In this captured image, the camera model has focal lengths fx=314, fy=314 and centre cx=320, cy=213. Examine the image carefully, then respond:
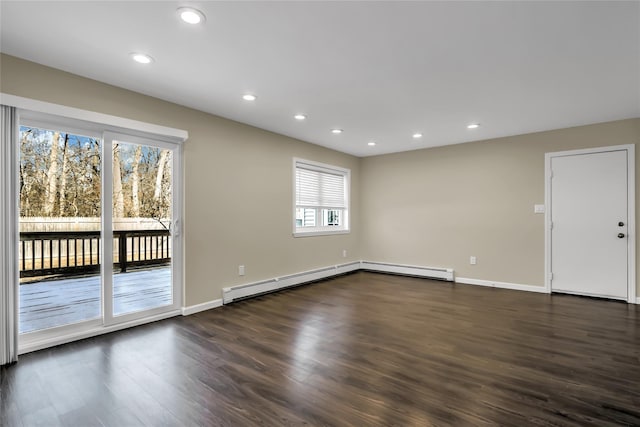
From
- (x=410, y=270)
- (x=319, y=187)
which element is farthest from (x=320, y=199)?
(x=410, y=270)

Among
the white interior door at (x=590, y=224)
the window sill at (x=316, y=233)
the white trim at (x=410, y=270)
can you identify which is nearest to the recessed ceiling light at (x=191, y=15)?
the window sill at (x=316, y=233)

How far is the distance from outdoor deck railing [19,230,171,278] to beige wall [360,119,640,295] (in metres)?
4.32

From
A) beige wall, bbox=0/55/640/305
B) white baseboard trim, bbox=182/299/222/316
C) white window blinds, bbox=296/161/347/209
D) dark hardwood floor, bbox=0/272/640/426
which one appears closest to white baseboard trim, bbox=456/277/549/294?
beige wall, bbox=0/55/640/305

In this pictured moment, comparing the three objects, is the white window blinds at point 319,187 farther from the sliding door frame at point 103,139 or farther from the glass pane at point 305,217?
the sliding door frame at point 103,139

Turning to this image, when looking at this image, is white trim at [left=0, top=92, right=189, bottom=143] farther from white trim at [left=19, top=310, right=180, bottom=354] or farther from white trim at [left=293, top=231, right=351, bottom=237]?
white trim at [left=293, top=231, right=351, bottom=237]

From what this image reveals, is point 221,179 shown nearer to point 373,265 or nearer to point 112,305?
point 112,305

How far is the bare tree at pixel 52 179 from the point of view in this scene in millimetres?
2912

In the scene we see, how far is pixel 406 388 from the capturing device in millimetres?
2154

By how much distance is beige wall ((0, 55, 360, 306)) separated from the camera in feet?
9.58

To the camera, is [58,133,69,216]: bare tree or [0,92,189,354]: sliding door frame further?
[58,133,69,216]: bare tree

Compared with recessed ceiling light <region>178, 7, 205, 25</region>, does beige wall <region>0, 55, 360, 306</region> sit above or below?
below

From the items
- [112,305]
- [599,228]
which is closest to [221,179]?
[112,305]

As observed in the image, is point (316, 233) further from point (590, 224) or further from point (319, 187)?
point (590, 224)

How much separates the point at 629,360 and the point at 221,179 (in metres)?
4.48
